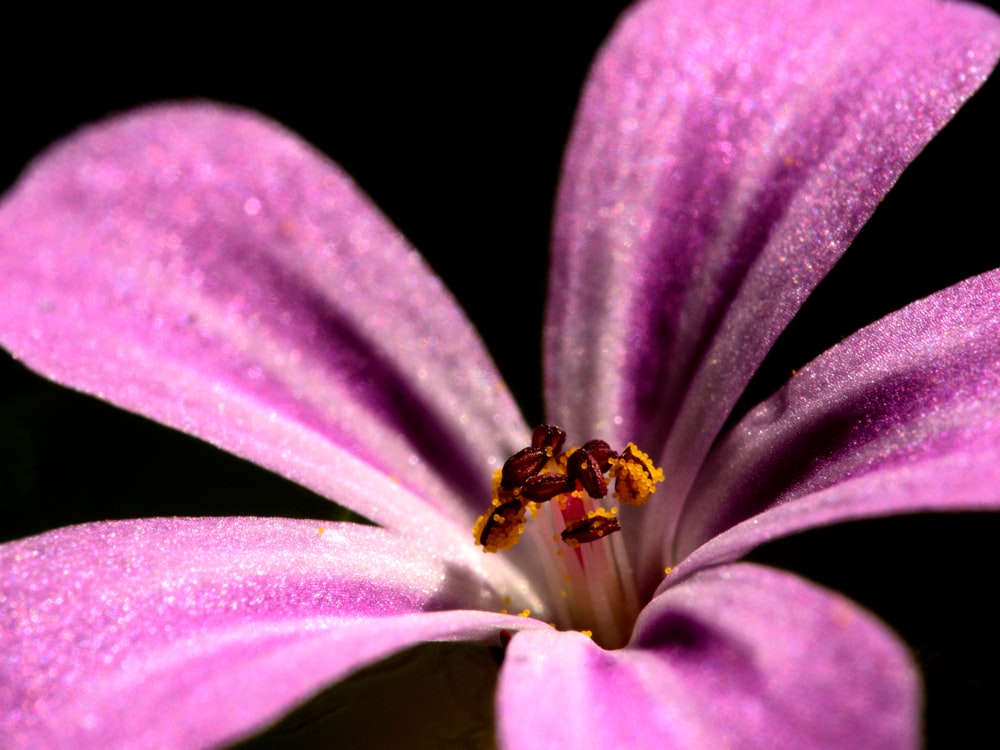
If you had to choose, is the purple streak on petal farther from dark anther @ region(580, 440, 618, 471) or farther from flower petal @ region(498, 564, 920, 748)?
flower petal @ region(498, 564, 920, 748)

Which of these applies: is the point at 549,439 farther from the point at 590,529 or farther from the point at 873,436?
the point at 873,436

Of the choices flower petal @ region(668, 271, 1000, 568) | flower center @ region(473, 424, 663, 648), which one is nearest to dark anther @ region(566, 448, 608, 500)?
flower center @ region(473, 424, 663, 648)

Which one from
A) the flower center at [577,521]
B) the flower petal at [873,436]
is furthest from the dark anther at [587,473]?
the flower petal at [873,436]

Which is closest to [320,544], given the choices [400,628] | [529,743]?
[400,628]

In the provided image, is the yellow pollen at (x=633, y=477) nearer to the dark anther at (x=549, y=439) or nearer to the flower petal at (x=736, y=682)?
the dark anther at (x=549, y=439)

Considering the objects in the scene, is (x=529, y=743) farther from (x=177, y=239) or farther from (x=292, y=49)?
(x=292, y=49)

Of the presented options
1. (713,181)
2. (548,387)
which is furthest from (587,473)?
(713,181)
